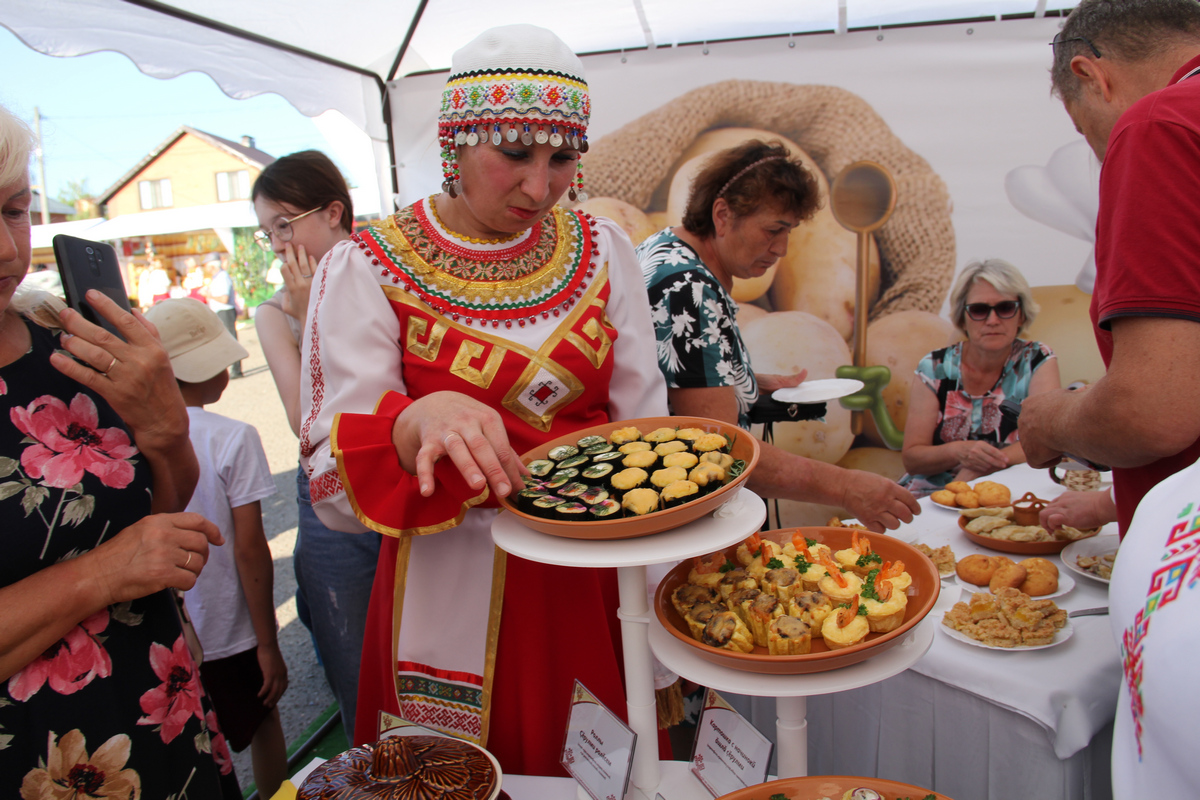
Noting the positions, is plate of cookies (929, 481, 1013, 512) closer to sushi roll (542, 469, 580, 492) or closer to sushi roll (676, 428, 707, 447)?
sushi roll (676, 428, 707, 447)

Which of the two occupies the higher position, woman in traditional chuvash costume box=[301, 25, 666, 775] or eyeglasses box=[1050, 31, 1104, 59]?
eyeglasses box=[1050, 31, 1104, 59]

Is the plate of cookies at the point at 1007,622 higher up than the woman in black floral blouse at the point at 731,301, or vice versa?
the woman in black floral blouse at the point at 731,301

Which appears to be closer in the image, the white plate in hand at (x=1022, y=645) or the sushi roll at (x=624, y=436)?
the sushi roll at (x=624, y=436)

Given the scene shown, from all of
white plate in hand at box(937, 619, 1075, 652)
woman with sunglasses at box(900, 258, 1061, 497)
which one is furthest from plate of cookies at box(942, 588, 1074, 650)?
woman with sunglasses at box(900, 258, 1061, 497)

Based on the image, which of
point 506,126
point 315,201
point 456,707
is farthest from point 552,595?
point 315,201

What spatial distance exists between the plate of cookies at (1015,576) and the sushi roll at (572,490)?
1330 mm

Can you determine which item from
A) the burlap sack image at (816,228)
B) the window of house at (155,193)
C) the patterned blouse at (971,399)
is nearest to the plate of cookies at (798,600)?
the patterned blouse at (971,399)

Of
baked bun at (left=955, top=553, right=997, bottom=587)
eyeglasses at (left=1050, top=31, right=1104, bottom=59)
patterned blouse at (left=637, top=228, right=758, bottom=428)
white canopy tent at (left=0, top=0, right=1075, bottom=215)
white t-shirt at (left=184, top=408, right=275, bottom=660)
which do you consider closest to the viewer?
eyeglasses at (left=1050, top=31, right=1104, bottom=59)

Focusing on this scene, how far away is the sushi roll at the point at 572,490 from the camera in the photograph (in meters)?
0.94

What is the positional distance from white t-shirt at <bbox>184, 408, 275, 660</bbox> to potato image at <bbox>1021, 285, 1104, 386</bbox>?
12.5 ft

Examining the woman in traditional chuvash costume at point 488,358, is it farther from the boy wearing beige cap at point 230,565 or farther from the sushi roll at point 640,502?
the boy wearing beige cap at point 230,565

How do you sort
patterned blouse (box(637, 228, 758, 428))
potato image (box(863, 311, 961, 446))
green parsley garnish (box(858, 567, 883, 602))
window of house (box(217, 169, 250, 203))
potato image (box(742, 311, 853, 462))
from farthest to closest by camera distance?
window of house (box(217, 169, 250, 203)), potato image (box(742, 311, 853, 462)), potato image (box(863, 311, 961, 446)), patterned blouse (box(637, 228, 758, 428)), green parsley garnish (box(858, 567, 883, 602))

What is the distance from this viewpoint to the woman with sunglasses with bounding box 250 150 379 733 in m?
2.26

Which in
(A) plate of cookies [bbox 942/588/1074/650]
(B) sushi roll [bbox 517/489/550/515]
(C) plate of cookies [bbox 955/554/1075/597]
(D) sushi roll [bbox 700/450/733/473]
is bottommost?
(C) plate of cookies [bbox 955/554/1075/597]
